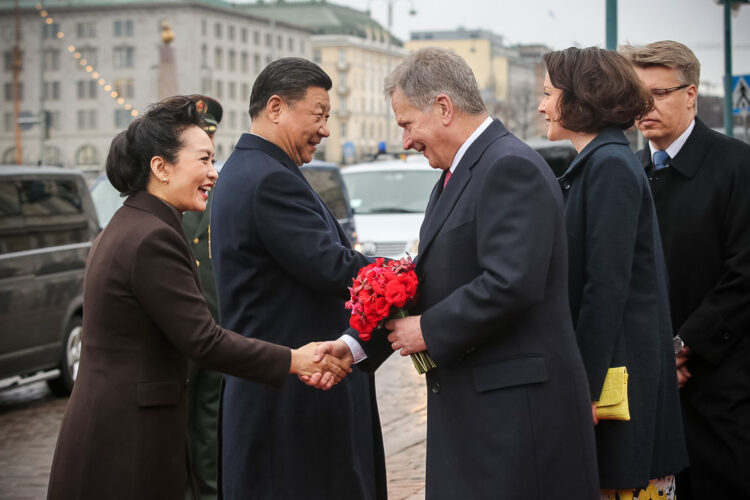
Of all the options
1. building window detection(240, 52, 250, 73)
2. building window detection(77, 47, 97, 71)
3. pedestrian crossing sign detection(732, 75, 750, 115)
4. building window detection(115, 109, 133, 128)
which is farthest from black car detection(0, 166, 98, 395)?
building window detection(240, 52, 250, 73)

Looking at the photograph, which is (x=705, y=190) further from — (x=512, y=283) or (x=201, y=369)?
(x=201, y=369)

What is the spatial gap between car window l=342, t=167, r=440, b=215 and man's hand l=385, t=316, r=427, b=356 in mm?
11884

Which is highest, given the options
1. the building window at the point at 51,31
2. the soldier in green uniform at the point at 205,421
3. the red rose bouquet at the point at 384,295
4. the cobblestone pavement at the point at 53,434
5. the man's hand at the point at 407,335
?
the building window at the point at 51,31

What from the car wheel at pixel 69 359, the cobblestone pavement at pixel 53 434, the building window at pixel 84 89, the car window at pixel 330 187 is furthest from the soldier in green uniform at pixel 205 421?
the building window at pixel 84 89

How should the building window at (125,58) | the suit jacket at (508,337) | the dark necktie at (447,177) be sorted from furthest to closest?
the building window at (125,58) < the dark necktie at (447,177) < the suit jacket at (508,337)

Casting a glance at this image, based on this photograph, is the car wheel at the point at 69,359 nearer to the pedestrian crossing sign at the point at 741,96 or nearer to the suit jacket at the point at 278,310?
the suit jacket at the point at 278,310

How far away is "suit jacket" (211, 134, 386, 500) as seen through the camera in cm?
403

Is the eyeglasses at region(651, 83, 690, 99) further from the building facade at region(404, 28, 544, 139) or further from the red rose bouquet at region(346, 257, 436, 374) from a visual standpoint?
the building facade at region(404, 28, 544, 139)

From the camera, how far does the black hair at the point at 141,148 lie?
3633 mm

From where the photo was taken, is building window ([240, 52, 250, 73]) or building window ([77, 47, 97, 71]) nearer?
building window ([77, 47, 97, 71])

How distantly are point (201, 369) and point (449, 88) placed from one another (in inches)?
111

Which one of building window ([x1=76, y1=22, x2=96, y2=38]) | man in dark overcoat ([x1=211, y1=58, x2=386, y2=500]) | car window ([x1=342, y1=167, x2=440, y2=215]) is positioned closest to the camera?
man in dark overcoat ([x1=211, y1=58, x2=386, y2=500])

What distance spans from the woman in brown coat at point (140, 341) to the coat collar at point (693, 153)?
1967mm

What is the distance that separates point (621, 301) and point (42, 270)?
7.18m
